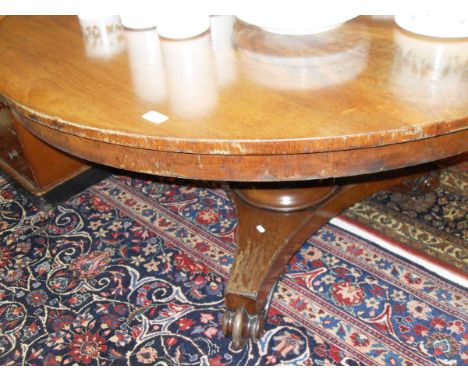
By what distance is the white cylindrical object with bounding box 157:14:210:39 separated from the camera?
3.28ft

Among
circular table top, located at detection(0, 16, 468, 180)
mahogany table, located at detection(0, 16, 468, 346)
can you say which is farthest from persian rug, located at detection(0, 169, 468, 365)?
circular table top, located at detection(0, 16, 468, 180)

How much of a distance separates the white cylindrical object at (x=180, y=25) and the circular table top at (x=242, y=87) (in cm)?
1

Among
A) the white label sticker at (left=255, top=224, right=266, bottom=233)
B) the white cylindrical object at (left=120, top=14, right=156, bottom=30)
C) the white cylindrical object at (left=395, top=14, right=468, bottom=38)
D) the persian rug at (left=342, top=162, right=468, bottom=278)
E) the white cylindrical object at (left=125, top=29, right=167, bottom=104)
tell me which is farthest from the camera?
the persian rug at (left=342, top=162, right=468, bottom=278)

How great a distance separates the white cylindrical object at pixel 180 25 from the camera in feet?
3.28

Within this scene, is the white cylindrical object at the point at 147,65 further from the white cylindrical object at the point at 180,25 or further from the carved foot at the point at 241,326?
the carved foot at the point at 241,326

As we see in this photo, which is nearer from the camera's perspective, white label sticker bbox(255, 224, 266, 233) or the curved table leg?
the curved table leg

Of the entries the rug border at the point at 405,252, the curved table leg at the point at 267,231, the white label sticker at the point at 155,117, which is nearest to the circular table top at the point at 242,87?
the white label sticker at the point at 155,117

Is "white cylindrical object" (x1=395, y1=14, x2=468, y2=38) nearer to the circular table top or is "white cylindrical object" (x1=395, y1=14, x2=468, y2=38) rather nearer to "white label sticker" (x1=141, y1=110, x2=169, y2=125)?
the circular table top

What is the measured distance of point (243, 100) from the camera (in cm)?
80

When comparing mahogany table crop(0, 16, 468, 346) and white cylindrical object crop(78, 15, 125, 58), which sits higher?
white cylindrical object crop(78, 15, 125, 58)

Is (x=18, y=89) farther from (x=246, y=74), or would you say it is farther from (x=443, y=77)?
(x=443, y=77)

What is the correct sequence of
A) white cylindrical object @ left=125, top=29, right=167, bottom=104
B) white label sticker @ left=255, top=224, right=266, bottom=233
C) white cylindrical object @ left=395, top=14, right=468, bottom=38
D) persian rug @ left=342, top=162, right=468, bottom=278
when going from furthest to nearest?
persian rug @ left=342, top=162, right=468, bottom=278 < white label sticker @ left=255, top=224, right=266, bottom=233 < white cylindrical object @ left=395, top=14, right=468, bottom=38 < white cylindrical object @ left=125, top=29, right=167, bottom=104

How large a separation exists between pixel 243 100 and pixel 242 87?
4cm

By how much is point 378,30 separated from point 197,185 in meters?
0.79
